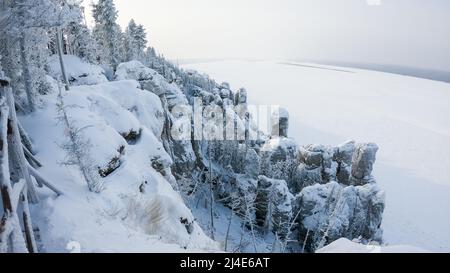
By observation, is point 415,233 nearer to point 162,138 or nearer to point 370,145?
point 370,145

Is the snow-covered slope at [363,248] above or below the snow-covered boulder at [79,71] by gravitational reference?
below

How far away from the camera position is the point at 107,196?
39.5 feet

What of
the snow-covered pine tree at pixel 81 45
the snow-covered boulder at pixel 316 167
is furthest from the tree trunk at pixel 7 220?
the snow-covered pine tree at pixel 81 45

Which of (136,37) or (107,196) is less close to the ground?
(136,37)

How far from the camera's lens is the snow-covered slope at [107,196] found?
886 centimetres

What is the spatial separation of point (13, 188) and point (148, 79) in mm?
33264

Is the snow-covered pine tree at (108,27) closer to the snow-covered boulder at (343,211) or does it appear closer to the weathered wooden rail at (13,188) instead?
the snow-covered boulder at (343,211)

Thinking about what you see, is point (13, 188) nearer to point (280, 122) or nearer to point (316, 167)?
point (316, 167)

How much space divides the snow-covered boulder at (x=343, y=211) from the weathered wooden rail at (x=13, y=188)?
2498 cm

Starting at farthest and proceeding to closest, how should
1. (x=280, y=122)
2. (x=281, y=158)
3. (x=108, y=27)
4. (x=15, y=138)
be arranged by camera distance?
(x=108, y=27) < (x=280, y=122) < (x=281, y=158) < (x=15, y=138)

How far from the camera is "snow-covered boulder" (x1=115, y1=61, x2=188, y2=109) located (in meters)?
38.0

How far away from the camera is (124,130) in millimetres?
18453

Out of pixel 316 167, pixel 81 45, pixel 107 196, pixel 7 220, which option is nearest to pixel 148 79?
pixel 81 45
